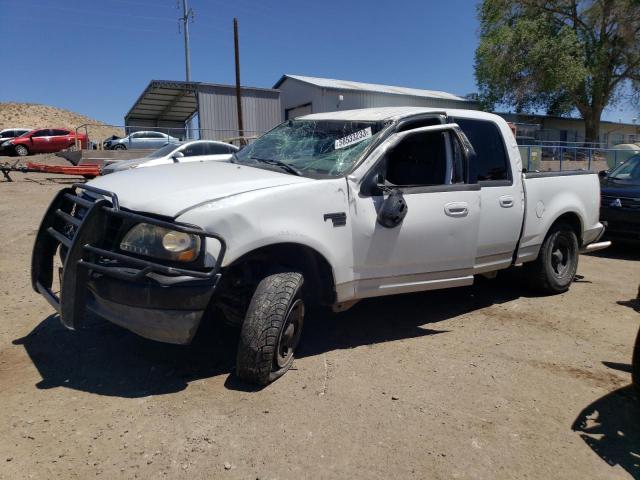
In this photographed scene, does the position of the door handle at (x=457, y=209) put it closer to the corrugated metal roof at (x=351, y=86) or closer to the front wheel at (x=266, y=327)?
the front wheel at (x=266, y=327)

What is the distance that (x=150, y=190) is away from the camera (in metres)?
3.20

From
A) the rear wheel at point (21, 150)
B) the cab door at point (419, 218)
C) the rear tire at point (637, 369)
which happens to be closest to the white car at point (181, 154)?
the cab door at point (419, 218)

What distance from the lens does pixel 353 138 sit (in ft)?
12.5

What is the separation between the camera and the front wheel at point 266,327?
3061 mm

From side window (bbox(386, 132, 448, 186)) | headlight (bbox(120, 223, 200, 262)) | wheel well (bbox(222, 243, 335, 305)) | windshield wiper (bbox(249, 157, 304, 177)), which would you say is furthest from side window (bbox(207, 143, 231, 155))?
headlight (bbox(120, 223, 200, 262))

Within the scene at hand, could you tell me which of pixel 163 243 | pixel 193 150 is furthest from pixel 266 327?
pixel 193 150

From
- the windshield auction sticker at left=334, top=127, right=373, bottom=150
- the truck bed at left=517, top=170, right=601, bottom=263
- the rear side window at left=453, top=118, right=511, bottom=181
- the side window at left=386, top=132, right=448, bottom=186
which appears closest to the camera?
the windshield auction sticker at left=334, top=127, right=373, bottom=150

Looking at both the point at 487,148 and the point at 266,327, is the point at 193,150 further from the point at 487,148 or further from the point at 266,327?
the point at 266,327

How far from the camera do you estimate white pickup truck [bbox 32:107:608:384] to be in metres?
2.90

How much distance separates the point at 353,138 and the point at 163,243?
5.52ft

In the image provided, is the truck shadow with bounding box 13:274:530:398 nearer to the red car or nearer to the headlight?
the headlight

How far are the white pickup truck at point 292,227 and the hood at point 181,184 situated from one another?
0.01 metres

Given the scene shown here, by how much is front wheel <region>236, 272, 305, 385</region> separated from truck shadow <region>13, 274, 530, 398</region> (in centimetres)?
18

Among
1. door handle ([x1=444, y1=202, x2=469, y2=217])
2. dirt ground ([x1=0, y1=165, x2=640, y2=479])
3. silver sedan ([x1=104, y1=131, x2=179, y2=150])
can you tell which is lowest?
dirt ground ([x1=0, y1=165, x2=640, y2=479])
